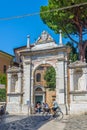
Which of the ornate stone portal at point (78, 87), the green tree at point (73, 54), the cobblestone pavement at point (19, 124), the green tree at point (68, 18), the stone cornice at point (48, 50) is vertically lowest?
the cobblestone pavement at point (19, 124)

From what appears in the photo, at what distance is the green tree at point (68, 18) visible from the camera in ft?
90.3

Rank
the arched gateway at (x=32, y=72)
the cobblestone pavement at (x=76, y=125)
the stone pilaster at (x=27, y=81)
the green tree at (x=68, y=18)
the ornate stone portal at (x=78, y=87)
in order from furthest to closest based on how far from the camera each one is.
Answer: the green tree at (x=68, y=18) < the stone pilaster at (x=27, y=81) < the arched gateway at (x=32, y=72) < the ornate stone portal at (x=78, y=87) < the cobblestone pavement at (x=76, y=125)

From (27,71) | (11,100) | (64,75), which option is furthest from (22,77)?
(64,75)

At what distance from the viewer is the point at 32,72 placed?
2434 centimetres

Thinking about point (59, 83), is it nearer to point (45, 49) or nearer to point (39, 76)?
point (45, 49)

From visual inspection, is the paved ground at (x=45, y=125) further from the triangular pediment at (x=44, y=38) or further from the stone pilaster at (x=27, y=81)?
the triangular pediment at (x=44, y=38)

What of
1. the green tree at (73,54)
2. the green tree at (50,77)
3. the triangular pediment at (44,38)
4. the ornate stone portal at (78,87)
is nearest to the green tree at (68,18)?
the green tree at (73,54)

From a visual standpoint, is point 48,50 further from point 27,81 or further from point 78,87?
point 78,87

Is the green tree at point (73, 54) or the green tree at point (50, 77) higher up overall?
the green tree at point (73, 54)

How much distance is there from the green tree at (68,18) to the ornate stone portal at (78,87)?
6.87m


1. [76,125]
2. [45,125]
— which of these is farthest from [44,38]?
[76,125]

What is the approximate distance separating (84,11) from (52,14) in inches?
135

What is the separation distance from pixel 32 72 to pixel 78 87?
460 centimetres

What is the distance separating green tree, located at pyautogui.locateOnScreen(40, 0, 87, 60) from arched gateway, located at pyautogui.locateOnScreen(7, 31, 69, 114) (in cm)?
459
